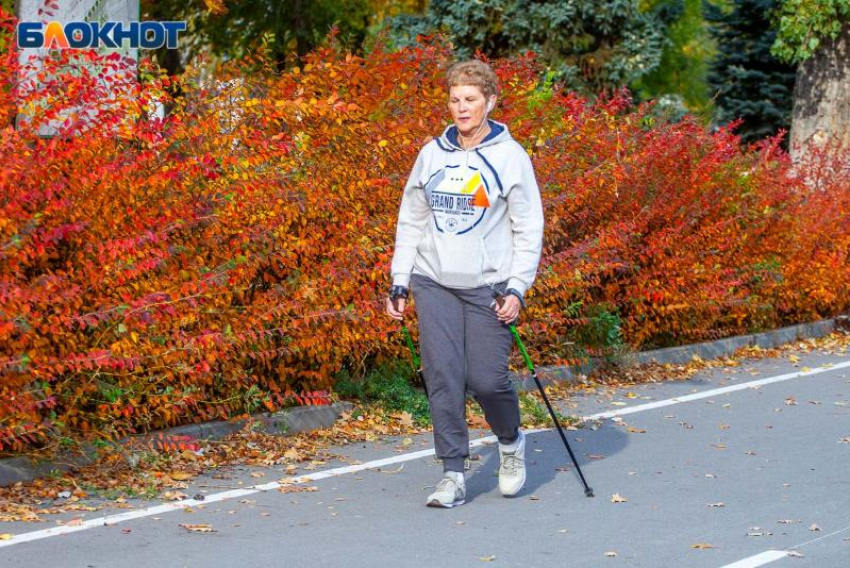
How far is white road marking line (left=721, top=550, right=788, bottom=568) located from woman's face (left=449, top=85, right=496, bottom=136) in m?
2.32

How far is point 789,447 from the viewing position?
9.06 meters

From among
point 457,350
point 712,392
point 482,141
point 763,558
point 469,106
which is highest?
point 469,106

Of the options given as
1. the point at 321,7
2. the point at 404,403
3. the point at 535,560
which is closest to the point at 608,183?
the point at 404,403

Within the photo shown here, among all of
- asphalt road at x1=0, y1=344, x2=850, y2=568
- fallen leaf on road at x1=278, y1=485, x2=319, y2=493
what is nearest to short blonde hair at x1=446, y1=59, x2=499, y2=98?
asphalt road at x1=0, y1=344, x2=850, y2=568

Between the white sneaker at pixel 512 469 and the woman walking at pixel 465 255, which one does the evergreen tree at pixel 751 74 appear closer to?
the white sneaker at pixel 512 469

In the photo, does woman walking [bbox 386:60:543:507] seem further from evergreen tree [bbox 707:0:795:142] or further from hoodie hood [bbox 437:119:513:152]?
evergreen tree [bbox 707:0:795:142]

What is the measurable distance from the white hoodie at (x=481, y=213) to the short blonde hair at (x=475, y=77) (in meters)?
Result: 0.20

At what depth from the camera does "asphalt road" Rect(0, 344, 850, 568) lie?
618cm

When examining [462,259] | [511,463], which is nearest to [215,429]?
[511,463]

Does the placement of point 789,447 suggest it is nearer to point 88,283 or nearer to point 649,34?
point 88,283

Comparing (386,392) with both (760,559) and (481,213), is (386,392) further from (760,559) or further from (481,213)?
(760,559)

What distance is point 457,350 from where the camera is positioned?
7086mm

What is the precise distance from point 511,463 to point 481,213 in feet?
4.29

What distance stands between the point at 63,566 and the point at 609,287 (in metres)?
7.82
